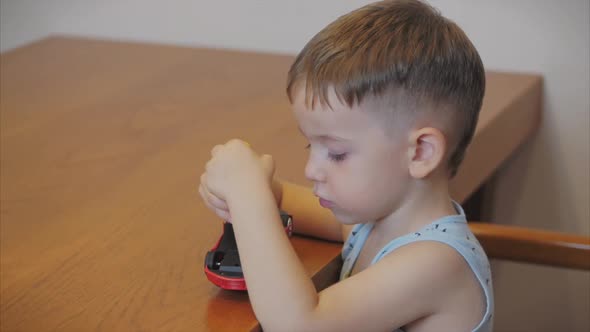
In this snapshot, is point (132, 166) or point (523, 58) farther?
point (523, 58)

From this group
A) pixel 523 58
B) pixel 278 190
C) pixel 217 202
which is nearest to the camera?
pixel 217 202

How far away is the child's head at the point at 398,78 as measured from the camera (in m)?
0.77

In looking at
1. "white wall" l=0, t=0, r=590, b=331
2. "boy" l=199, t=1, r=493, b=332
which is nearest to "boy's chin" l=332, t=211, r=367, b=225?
"boy" l=199, t=1, r=493, b=332

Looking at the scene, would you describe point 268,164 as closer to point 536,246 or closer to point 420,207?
point 420,207

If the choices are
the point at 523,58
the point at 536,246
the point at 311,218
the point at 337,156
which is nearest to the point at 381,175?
the point at 337,156

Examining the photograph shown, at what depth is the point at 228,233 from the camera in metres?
0.87

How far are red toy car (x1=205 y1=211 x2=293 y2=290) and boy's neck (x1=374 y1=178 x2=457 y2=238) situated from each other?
0.16m

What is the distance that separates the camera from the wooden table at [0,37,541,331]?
32.1 inches

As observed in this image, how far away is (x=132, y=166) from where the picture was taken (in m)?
1.17

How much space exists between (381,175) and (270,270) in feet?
0.45

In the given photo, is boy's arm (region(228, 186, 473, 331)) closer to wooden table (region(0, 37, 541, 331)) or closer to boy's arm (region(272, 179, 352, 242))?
wooden table (region(0, 37, 541, 331))

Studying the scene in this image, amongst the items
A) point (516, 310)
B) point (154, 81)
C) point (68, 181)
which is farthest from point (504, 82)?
point (68, 181)

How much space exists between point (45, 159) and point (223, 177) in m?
0.47

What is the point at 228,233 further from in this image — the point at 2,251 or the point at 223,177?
the point at 2,251
